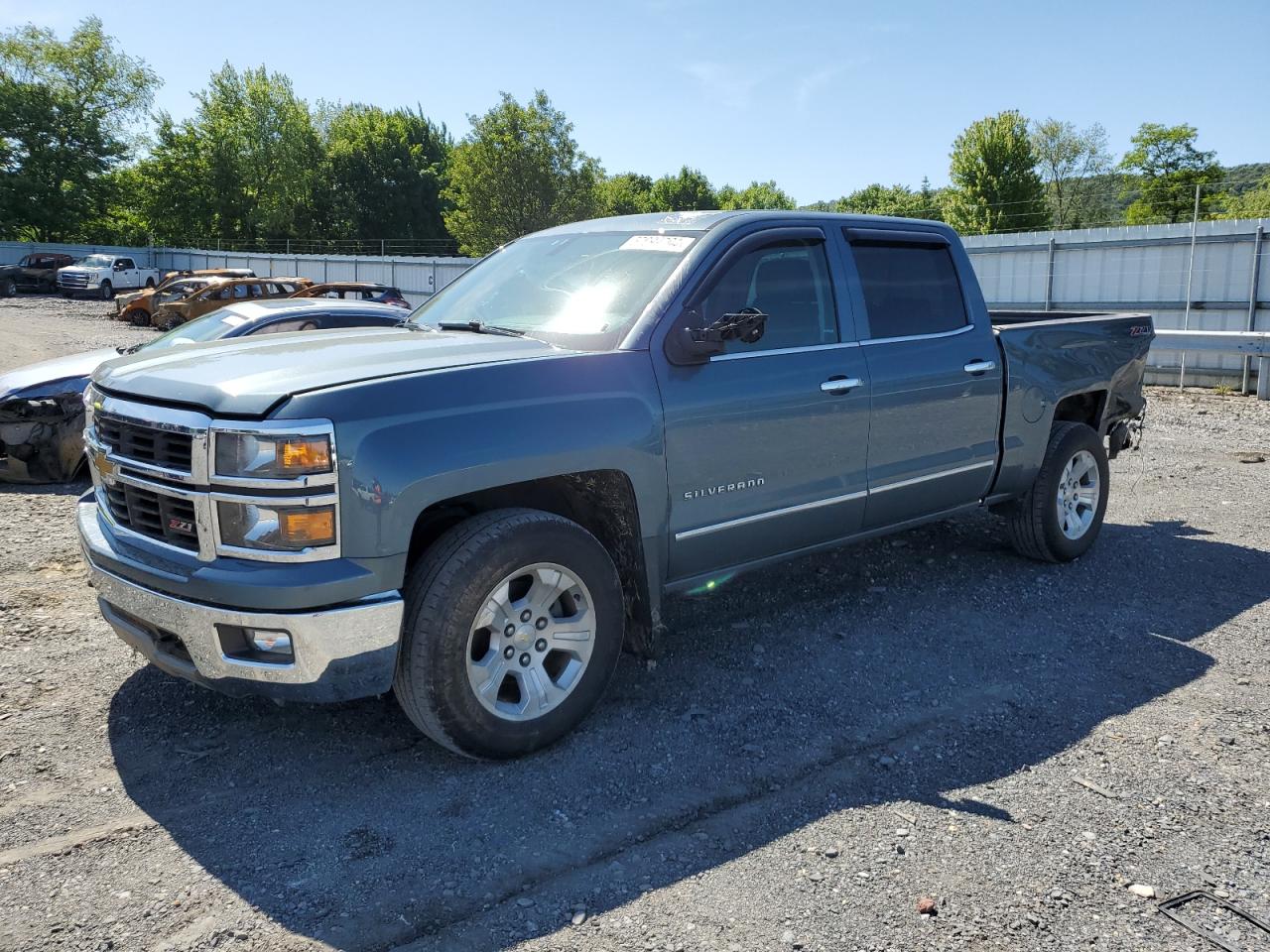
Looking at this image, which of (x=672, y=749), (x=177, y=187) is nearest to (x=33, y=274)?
(x=177, y=187)

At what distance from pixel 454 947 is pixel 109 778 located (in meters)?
1.68

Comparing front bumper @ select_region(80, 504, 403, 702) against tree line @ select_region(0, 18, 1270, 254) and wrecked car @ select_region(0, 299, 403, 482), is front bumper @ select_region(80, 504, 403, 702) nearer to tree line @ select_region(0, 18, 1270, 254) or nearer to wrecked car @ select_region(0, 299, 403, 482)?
wrecked car @ select_region(0, 299, 403, 482)

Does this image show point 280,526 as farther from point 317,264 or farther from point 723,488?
point 317,264

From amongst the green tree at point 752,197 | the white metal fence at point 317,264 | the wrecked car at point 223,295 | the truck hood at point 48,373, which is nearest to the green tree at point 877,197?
the green tree at point 752,197

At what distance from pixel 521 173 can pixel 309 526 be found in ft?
131

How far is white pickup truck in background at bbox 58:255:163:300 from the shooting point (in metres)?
42.6

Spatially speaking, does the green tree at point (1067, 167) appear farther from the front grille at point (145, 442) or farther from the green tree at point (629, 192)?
the front grille at point (145, 442)

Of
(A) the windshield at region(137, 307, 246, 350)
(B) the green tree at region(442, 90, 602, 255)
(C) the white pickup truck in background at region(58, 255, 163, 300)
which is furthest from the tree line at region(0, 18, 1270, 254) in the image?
(A) the windshield at region(137, 307, 246, 350)

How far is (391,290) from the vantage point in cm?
2372

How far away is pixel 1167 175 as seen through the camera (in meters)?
87.1

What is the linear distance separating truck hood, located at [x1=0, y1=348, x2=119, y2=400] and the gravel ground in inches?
128

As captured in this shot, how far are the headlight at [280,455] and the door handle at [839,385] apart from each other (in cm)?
238

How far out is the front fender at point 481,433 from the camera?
3.26 metres

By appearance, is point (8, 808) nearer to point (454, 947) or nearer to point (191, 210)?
point (454, 947)
